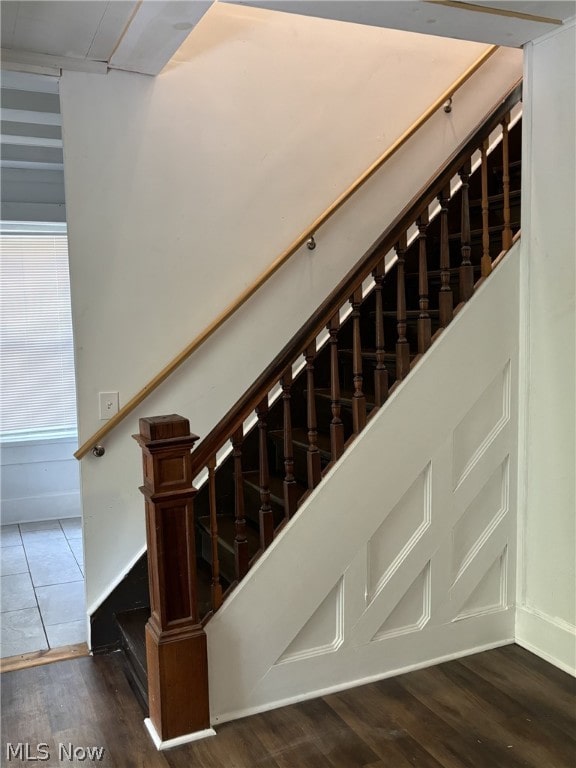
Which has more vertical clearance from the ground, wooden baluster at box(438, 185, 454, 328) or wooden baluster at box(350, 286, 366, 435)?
wooden baluster at box(438, 185, 454, 328)

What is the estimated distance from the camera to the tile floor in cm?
319

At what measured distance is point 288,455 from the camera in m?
2.53

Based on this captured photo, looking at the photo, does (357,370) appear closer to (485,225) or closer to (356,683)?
(485,225)

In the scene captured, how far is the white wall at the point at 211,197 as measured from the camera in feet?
9.70

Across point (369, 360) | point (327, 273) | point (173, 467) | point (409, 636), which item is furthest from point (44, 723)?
point (327, 273)

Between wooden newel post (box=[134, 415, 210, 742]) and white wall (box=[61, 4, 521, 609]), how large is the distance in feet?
2.47

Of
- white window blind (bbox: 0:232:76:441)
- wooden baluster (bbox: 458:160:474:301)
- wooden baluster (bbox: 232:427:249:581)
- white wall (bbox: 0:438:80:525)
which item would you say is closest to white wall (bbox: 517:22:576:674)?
wooden baluster (bbox: 458:160:474:301)

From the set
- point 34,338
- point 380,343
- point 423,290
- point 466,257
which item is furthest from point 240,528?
point 34,338

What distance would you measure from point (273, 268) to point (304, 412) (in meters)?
0.74

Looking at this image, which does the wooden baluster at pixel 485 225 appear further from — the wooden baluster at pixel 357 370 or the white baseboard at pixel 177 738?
the white baseboard at pixel 177 738

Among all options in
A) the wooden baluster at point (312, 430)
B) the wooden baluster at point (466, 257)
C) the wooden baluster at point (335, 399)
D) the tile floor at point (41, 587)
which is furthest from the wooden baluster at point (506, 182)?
the tile floor at point (41, 587)

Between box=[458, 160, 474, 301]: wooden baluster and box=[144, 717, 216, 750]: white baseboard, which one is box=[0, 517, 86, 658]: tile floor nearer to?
box=[144, 717, 216, 750]: white baseboard

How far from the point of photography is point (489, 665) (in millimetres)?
2826

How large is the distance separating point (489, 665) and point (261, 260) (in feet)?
6.70
